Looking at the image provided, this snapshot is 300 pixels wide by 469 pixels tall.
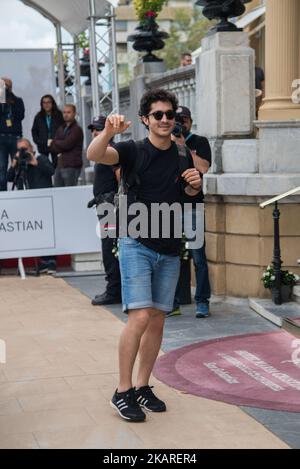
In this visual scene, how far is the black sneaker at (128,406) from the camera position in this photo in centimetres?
617

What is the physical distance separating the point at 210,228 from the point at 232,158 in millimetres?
854

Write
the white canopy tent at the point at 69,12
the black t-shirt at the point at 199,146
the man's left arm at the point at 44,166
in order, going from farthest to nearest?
the white canopy tent at the point at 69,12, the man's left arm at the point at 44,166, the black t-shirt at the point at 199,146

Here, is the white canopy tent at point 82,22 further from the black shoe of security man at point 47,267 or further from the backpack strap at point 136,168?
the backpack strap at point 136,168

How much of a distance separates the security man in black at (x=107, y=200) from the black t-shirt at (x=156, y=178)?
3903 millimetres

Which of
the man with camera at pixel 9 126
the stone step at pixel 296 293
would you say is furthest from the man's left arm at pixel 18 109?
the stone step at pixel 296 293

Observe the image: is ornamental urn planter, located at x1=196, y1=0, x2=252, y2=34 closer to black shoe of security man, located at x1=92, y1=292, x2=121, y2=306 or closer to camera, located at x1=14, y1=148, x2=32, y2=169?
black shoe of security man, located at x1=92, y1=292, x2=121, y2=306

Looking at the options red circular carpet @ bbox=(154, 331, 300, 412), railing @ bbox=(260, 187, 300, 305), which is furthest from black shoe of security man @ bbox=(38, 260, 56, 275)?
red circular carpet @ bbox=(154, 331, 300, 412)

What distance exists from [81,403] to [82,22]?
11.7 m

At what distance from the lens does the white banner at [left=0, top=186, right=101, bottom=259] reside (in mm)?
13055

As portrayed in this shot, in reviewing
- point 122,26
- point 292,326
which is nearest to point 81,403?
point 292,326

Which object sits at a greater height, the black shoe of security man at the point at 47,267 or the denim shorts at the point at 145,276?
the denim shorts at the point at 145,276
